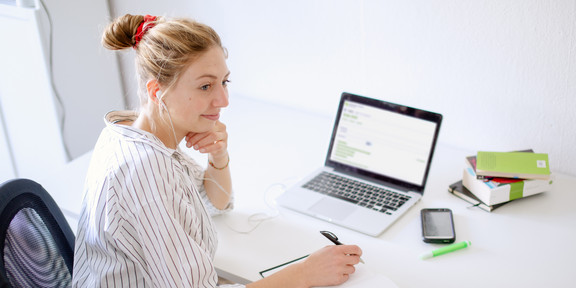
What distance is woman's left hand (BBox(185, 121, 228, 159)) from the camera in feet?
4.53

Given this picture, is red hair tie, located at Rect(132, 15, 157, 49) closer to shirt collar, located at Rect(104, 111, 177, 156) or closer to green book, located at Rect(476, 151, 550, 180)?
shirt collar, located at Rect(104, 111, 177, 156)

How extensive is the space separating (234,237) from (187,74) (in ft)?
1.34

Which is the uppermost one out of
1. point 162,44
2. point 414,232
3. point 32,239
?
point 162,44

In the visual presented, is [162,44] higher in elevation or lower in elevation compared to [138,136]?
higher

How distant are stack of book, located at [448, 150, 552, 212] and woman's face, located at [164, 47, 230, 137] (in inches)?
26.7

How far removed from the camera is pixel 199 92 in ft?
3.93

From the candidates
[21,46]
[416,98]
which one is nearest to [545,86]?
[416,98]

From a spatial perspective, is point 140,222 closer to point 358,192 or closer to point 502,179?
point 358,192

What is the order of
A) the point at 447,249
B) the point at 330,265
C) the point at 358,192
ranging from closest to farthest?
the point at 330,265, the point at 447,249, the point at 358,192

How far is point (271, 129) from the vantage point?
1912mm

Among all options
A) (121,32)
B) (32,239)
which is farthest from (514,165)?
(32,239)

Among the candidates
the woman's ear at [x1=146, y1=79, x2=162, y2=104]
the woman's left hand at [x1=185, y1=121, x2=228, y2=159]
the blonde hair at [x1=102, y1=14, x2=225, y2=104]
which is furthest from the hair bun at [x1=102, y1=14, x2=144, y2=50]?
the woman's left hand at [x1=185, y1=121, x2=228, y2=159]

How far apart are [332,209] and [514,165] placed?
47 centimetres

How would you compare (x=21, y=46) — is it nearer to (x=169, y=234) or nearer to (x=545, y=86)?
(x=169, y=234)
